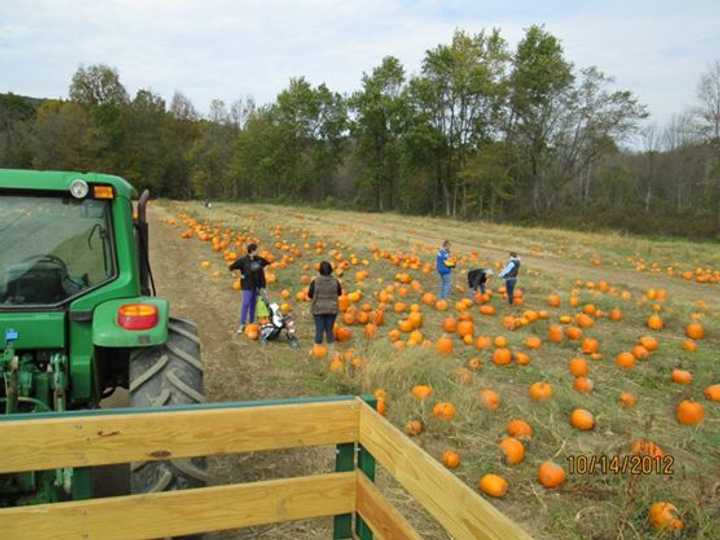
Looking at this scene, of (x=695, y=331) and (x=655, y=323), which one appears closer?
(x=695, y=331)

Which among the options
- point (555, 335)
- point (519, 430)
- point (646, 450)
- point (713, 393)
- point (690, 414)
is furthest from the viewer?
point (555, 335)

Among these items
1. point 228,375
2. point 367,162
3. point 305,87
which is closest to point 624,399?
point 228,375

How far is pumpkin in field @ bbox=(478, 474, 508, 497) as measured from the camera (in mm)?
4199

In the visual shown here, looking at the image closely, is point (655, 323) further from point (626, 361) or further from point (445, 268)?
point (445, 268)

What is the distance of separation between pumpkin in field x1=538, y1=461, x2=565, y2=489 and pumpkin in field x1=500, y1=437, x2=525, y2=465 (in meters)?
0.28

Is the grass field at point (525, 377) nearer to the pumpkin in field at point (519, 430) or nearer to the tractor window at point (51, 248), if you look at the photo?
the pumpkin in field at point (519, 430)

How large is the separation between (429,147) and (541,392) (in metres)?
48.8

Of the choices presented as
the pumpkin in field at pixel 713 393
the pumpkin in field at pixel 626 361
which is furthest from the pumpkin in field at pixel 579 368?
the pumpkin in field at pixel 713 393

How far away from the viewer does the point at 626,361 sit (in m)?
7.30

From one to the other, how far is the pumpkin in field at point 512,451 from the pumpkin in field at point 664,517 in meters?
1.06

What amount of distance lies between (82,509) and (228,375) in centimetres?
445

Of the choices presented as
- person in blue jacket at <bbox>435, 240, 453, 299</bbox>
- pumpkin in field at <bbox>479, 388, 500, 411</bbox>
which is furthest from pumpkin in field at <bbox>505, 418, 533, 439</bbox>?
person in blue jacket at <bbox>435, 240, 453, 299</bbox>

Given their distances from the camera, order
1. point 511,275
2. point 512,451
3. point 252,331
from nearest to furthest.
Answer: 1. point 512,451
2. point 252,331
3. point 511,275

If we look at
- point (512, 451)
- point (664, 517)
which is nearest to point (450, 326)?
point (512, 451)
